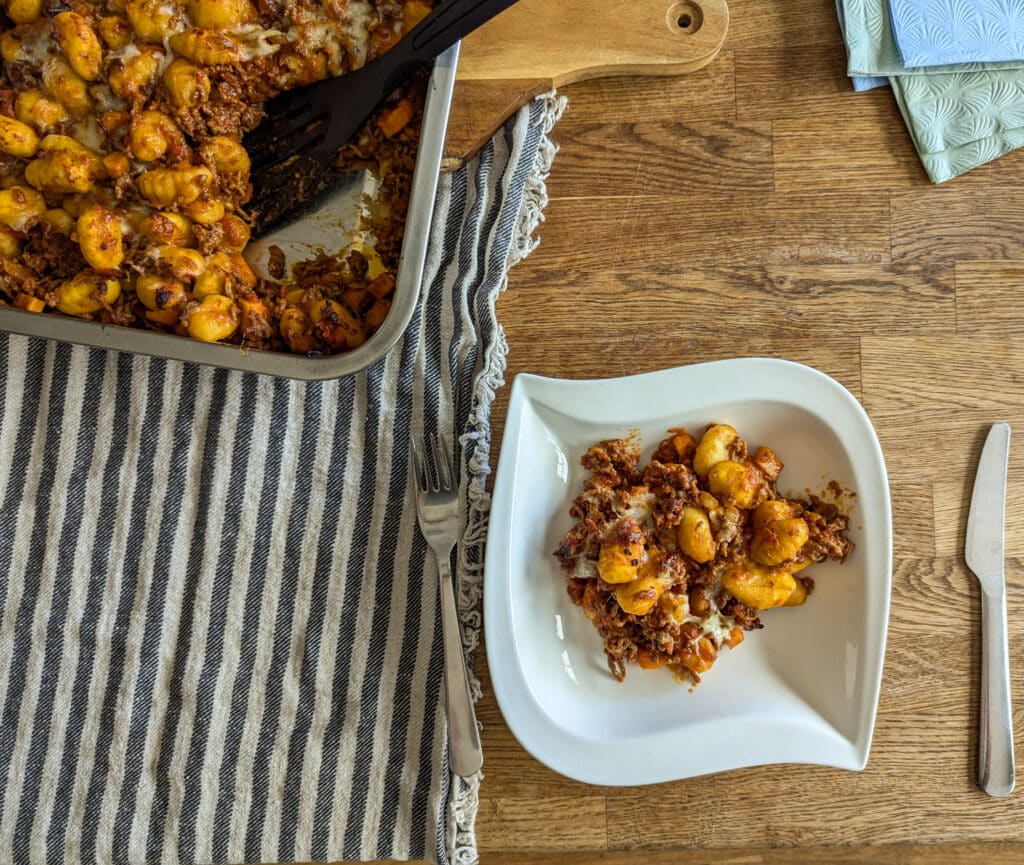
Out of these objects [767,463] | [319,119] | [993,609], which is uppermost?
[319,119]

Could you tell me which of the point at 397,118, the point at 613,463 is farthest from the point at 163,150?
the point at 613,463

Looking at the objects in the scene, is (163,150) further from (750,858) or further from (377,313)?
(750,858)

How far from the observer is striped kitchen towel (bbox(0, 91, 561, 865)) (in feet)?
4.92

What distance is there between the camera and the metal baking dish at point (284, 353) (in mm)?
1173

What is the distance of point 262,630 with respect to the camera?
4.97ft

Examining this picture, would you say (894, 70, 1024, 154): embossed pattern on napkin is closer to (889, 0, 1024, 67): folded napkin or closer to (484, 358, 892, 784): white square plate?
(889, 0, 1024, 67): folded napkin

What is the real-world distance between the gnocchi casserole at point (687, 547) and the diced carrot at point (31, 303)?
0.91 m

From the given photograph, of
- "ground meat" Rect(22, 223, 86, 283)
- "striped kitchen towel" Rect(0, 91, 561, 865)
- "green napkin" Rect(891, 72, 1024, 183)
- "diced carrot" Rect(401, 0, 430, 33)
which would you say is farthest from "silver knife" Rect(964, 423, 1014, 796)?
"ground meat" Rect(22, 223, 86, 283)

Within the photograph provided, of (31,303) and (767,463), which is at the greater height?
(31,303)

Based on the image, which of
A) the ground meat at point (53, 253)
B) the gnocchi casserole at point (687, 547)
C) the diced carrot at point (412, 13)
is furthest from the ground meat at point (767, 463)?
the ground meat at point (53, 253)

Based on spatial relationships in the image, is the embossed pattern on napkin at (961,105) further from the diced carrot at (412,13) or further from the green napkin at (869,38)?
the diced carrot at (412,13)

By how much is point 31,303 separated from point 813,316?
134 centimetres

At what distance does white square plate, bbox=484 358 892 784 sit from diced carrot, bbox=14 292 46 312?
2.43 feet

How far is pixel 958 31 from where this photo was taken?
1506 millimetres
